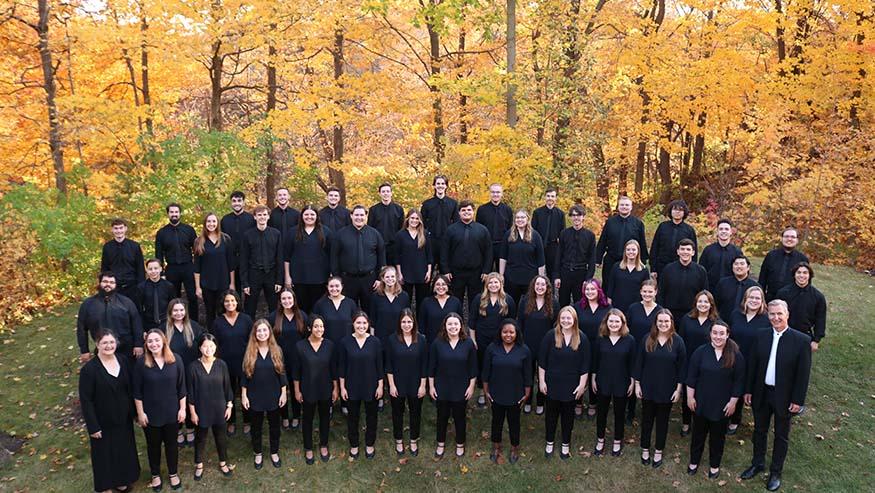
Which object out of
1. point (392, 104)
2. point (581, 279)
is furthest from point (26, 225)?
point (581, 279)

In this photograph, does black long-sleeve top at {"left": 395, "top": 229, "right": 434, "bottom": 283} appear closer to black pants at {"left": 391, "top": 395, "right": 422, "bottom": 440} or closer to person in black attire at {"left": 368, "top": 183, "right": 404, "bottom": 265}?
person in black attire at {"left": 368, "top": 183, "right": 404, "bottom": 265}

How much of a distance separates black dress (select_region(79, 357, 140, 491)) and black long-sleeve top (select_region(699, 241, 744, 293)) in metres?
7.22

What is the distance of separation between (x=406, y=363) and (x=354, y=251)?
207cm

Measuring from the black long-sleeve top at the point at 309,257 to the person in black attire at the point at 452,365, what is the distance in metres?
2.46

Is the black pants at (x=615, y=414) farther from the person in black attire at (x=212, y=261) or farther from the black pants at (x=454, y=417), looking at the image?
the person in black attire at (x=212, y=261)

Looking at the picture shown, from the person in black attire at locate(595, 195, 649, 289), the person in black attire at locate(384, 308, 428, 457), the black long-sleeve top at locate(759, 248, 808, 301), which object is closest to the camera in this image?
the person in black attire at locate(384, 308, 428, 457)

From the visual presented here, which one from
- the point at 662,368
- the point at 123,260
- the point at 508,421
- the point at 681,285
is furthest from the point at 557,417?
the point at 123,260

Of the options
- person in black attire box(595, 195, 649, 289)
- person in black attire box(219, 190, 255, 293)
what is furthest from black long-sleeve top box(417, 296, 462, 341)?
person in black attire box(219, 190, 255, 293)

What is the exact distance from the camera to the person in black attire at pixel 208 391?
627cm

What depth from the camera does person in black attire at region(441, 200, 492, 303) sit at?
27.2 feet

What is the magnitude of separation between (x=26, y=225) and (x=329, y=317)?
811cm

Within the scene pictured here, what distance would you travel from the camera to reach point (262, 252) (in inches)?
327

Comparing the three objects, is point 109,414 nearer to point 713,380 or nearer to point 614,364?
point 614,364

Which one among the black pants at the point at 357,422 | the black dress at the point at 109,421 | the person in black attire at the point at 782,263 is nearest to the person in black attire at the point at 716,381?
the person in black attire at the point at 782,263
